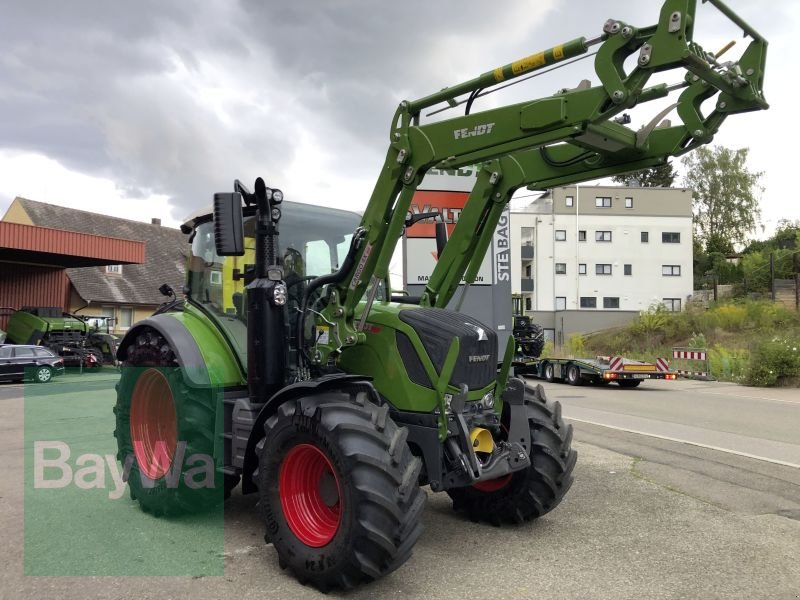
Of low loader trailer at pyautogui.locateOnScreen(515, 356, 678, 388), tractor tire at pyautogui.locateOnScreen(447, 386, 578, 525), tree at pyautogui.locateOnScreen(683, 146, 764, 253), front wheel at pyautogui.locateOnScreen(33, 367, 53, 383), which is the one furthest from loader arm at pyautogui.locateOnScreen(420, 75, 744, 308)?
tree at pyautogui.locateOnScreen(683, 146, 764, 253)

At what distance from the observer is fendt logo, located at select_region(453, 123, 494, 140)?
4293 millimetres

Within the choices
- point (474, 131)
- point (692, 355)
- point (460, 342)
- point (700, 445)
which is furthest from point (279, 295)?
point (692, 355)

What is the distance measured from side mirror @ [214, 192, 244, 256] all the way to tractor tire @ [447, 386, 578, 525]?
231cm

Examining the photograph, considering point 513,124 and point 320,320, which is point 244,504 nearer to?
point 320,320

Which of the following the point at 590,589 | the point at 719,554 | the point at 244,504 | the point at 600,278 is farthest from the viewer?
the point at 600,278

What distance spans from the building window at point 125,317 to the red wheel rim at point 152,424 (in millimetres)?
29770

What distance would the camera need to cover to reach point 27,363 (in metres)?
20.3

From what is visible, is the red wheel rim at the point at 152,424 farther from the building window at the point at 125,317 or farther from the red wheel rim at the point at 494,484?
the building window at the point at 125,317

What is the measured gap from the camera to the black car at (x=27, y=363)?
19984 mm

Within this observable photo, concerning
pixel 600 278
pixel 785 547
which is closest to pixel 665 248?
pixel 600 278

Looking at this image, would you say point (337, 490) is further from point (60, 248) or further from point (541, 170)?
point (60, 248)

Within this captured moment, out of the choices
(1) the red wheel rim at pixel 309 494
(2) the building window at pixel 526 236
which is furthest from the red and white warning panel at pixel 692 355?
(2) the building window at pixel 526 236

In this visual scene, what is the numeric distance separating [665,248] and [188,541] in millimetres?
46280

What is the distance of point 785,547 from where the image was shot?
15.7ft
